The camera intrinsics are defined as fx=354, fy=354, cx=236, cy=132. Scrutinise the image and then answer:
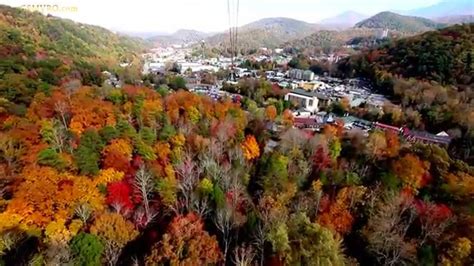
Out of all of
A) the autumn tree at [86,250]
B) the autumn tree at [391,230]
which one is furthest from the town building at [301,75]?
the autumn tree at [86,250]

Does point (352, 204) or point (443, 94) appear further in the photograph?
point (443, 94)

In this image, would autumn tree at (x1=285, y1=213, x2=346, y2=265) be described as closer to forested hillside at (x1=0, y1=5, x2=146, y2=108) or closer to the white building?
forested hillside at (x1=0, y1=5, x2=146, y2=108)

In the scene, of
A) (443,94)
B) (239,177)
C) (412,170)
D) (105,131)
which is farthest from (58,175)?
(443,94)

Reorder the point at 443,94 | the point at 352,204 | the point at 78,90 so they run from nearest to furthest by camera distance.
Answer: the point at 352,204
the point at 78,90
the point at 443,94

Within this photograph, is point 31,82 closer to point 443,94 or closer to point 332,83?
point 443,94

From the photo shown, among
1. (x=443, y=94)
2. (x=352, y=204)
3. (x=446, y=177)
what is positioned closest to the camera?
(x=352, y=204)

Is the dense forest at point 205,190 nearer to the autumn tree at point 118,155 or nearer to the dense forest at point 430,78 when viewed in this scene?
the autumn tree at point 118,155
